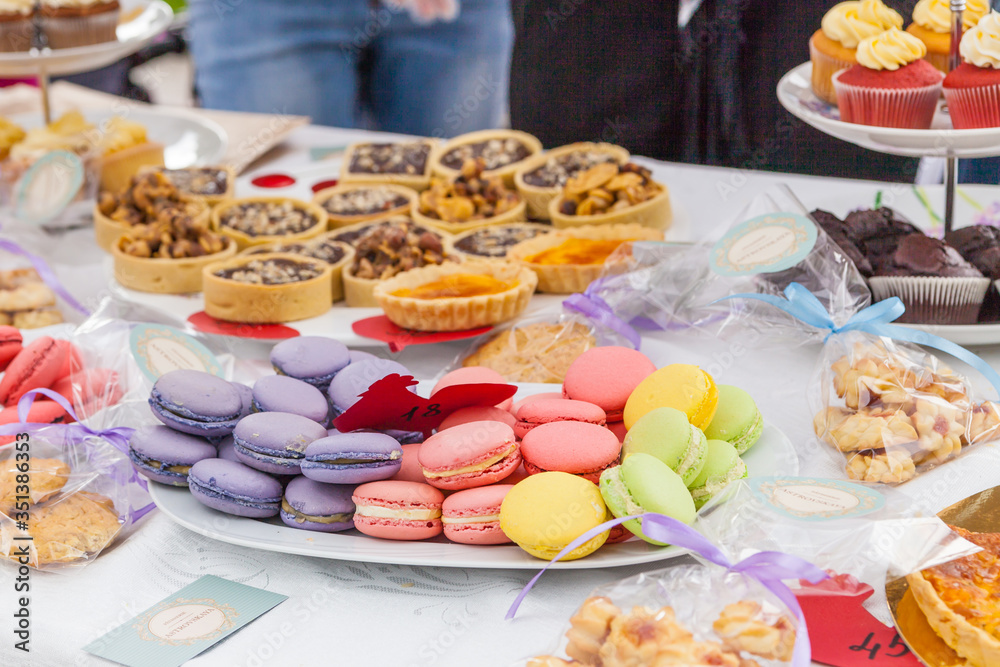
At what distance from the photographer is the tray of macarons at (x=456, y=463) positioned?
1.08m

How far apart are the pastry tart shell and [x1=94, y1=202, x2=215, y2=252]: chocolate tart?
2.71ft

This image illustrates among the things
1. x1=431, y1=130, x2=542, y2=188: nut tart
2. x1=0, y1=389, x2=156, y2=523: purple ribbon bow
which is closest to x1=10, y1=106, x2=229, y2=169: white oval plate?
x1=431, y1=130, x2=542, y2=188: nut tart

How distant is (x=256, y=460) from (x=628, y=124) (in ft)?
6.92

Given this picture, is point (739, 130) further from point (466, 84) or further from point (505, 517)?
point (505, 517)

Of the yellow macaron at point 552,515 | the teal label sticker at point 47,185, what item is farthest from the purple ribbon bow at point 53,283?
the yellow macaron at point 552,515

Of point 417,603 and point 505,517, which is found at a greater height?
point 505,517

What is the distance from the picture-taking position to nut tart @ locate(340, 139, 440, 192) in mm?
2521

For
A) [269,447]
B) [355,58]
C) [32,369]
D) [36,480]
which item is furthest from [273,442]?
[355,58]

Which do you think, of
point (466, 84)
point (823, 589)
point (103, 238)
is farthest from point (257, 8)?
point (823, 589)

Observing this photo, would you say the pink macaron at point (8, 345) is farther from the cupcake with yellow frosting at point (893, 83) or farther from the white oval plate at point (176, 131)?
the cupcake with yellow frosting at point (893, 83)

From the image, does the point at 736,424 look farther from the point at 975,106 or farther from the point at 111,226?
the point at 111,226

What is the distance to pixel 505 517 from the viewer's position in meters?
1.08

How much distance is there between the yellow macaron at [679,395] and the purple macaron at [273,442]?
16.5 inches

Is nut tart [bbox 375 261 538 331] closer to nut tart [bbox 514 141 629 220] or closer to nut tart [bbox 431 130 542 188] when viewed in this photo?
nut tart [bbox 514 141 629 220]
